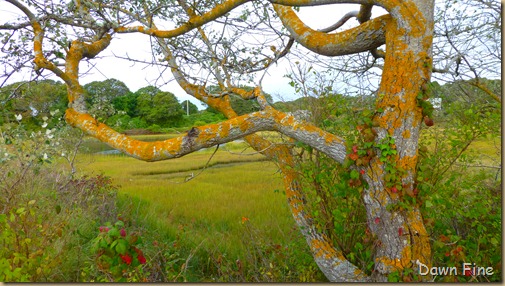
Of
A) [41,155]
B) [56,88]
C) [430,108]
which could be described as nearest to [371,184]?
[430,108]

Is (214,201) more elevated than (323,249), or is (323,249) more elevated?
(323,249)

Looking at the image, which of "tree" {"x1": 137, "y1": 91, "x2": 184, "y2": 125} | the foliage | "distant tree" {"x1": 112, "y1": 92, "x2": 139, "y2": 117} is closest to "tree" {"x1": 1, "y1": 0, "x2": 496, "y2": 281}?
the foliage

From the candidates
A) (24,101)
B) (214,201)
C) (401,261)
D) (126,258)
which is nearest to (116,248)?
(126,258)

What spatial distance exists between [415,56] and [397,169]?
3.03 feet

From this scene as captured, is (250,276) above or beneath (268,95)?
beneath

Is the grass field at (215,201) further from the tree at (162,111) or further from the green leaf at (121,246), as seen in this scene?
the tree at (162,111)

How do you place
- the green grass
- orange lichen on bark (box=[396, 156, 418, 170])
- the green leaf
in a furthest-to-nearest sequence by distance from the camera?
the green grass
orange lichen on bark (box=[396, 156, 418, 170])
the green leaf

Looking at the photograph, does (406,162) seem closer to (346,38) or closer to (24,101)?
(346,38)

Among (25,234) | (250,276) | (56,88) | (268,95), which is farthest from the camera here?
(56,88)

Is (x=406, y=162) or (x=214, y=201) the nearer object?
(x=406, y=162)

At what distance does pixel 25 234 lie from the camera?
11.0 feet

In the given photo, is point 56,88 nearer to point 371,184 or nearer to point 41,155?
point 41,155

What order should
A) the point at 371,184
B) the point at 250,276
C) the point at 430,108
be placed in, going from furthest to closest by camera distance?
the point at 250,276 → the point at 371,184 → the point at 430,108

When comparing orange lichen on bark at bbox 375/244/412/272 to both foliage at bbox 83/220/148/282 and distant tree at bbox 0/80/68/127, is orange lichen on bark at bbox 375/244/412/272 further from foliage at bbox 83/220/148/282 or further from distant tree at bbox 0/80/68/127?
distant tree at bbox 0/80/68/127
